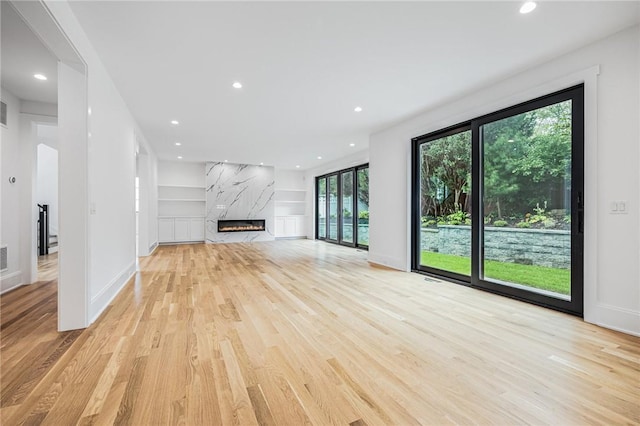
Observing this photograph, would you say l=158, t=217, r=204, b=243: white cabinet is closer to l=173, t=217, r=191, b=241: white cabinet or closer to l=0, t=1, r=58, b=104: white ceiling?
l=173, t=217, r=191, b=241: white cabinet

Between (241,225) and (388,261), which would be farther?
(241,225)

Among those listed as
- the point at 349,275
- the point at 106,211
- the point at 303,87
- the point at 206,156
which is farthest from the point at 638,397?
the point at 206,156

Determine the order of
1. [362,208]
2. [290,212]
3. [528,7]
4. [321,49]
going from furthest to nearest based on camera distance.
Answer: [290,212] → [362,208] → [321,49] → [528,7]

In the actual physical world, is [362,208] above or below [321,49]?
below

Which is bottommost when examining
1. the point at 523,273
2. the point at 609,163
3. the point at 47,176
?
the point at 523,273

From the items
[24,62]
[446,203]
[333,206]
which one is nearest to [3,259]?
[24,62]

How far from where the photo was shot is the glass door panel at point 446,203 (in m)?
4.02

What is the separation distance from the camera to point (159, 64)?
297 centimetres

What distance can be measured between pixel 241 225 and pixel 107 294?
6518 mm

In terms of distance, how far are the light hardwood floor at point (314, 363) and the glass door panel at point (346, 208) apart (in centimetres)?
496

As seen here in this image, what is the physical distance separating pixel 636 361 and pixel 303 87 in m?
3.81

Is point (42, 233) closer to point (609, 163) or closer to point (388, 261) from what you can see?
point (388, 261)

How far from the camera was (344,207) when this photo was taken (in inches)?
336

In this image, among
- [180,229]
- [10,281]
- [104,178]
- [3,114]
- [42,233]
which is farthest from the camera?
[180,229]
